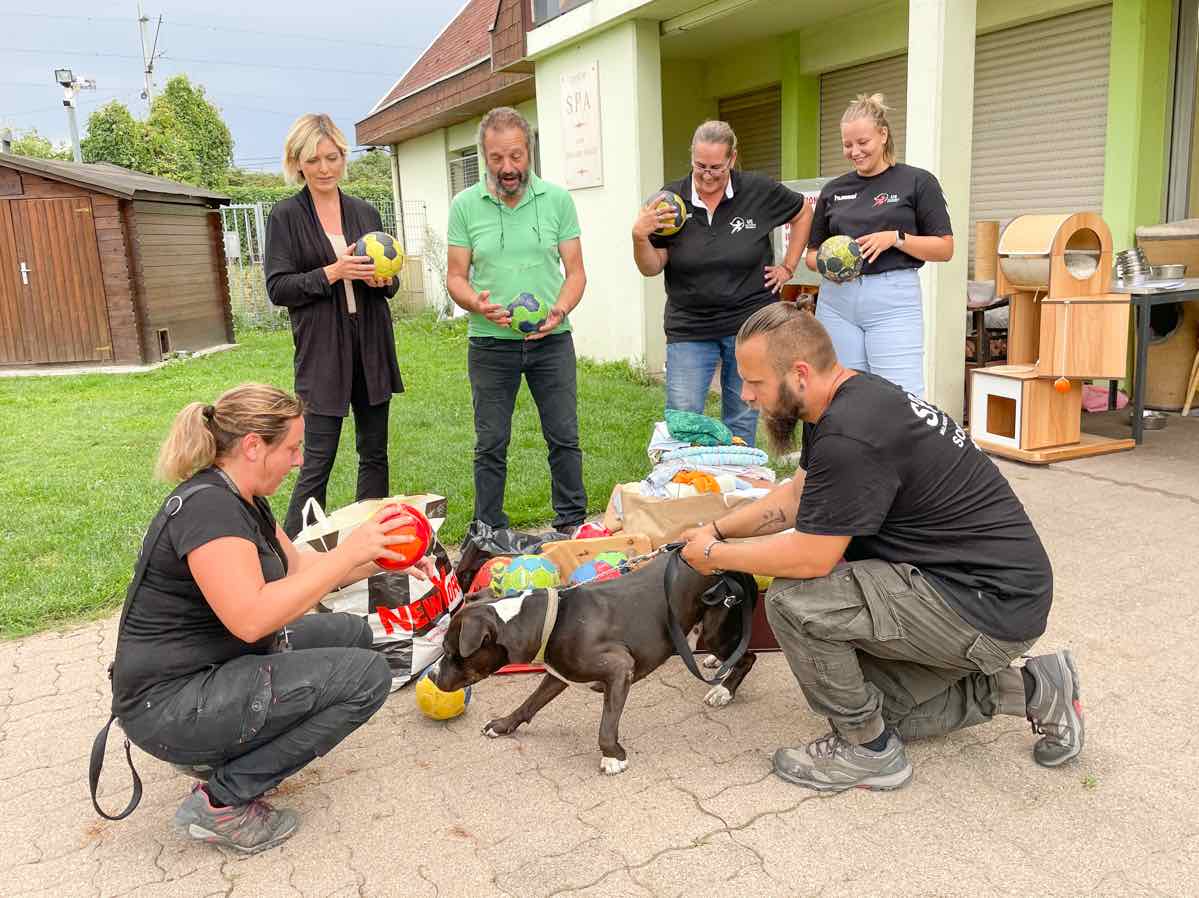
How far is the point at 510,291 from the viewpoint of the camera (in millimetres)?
4891

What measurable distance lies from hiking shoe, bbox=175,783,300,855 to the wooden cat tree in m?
5.38

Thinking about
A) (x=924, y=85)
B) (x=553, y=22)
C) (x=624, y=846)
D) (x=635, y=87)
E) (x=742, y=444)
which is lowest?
(x=624, y=846)

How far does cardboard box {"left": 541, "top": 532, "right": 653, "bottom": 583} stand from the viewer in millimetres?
4352

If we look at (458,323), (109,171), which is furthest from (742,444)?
(109,171)

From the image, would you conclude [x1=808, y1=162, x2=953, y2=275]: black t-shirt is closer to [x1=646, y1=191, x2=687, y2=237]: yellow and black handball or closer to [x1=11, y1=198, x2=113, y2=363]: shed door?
[x1=646, y1=191, x2=687, y2=237]: yellow and black handball

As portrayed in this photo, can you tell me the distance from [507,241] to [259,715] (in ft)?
9.26

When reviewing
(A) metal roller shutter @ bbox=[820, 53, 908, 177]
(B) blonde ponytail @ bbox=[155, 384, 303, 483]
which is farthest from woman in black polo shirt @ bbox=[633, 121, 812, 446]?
(A) metal roller shutter @ bbox=[820, 53, 908, 177]

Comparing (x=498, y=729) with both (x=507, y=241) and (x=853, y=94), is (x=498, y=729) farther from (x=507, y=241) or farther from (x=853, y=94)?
(x=853, y=94)

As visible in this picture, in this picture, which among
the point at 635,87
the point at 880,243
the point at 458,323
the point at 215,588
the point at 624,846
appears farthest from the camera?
the point at 458,323

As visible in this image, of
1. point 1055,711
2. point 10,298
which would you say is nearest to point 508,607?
point 1055,711

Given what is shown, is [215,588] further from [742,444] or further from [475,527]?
[742,444]

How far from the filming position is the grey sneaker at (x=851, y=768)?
303cm

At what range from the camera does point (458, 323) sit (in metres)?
16.1

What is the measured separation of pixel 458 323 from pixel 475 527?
1139 centimetres
